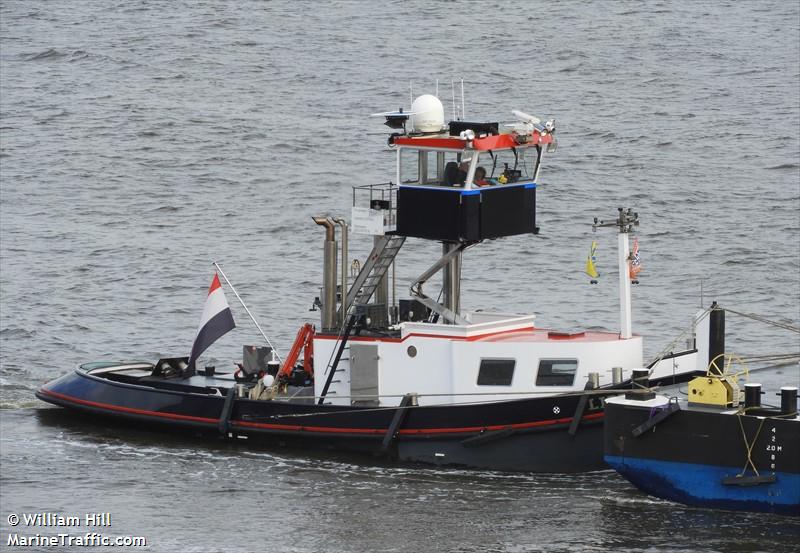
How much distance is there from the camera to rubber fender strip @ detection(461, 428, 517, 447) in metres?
28.5

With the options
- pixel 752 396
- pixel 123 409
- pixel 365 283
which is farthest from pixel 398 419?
pixel 752 396

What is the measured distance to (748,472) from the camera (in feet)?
85.5

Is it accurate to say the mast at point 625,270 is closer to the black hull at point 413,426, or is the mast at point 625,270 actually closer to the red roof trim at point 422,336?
the black hull at point 413,426

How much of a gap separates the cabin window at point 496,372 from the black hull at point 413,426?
1.80ft

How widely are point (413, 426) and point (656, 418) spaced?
4611 mm

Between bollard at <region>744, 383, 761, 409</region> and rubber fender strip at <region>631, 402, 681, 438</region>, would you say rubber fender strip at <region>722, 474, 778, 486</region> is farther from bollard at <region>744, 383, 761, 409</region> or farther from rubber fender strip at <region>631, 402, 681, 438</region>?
rubber fender strip at <region>631, 402, 681, 438</region>

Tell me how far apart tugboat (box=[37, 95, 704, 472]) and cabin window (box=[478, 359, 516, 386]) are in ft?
0.06

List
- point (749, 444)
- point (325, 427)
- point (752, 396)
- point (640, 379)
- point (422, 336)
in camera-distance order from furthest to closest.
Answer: point (325, 427), point (422, 336), point (640, 379), point (752, 396), point (749, 444)

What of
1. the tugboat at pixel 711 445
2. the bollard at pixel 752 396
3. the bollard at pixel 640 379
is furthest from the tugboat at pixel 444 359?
the bollard at pixel 752 396

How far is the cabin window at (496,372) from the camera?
28953mm

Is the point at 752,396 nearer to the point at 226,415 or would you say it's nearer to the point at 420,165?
the point at 420,165

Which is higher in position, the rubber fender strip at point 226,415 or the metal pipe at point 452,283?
the metal pipe at point 452,283

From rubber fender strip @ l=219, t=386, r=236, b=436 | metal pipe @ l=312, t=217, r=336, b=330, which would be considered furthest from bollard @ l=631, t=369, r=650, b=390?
rubber fender strip @ l=219, t=386, r=236, b=436

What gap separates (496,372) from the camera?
29000mm
